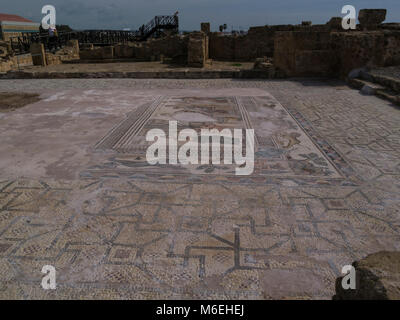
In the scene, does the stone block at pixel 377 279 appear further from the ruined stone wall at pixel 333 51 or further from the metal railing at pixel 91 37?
the metal railing at pixel 91 37

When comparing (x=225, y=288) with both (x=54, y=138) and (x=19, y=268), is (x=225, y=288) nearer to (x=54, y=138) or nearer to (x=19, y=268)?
(x=19, y=268)

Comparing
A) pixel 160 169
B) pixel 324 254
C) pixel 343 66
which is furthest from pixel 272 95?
pixel 324 254

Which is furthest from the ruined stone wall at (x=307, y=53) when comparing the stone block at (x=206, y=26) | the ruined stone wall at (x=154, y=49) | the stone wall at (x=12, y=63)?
the stone wall at (x=12, y=63)

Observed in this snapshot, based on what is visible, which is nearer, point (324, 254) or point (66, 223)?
point (324, 254)

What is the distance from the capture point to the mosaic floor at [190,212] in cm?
178

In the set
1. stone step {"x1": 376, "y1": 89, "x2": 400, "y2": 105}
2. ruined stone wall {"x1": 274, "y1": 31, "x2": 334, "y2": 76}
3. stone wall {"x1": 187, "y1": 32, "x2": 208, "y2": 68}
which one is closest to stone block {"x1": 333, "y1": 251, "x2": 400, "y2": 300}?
stone step {"x1": 376, "y1": 89, "x2": 400, "y2": 105}

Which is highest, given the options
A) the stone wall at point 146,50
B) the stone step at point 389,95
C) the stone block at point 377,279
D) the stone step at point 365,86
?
the stone wall at point 146,50

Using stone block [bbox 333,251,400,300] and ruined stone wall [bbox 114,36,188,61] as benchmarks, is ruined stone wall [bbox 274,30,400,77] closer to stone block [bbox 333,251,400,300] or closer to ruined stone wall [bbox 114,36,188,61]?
ruined stone wall [bbox 114,36,188,61]

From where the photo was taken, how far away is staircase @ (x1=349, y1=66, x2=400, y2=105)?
6.36m

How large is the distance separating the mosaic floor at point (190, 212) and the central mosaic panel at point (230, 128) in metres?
0.02

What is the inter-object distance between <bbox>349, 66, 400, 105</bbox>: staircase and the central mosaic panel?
2258mm

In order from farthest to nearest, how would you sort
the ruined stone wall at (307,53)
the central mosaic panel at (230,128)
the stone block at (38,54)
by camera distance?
the stone block at (38,54) → the ruined stone wall at (307,53) → the central mosaic panel at (230,128)
